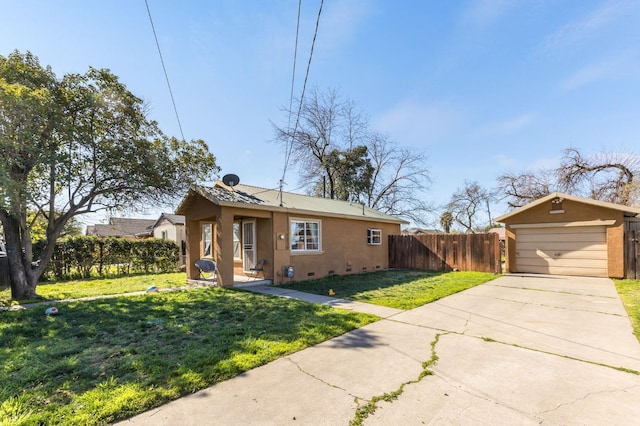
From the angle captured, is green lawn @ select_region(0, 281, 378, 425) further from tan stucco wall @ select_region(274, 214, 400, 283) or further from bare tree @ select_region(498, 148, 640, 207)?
bare tree @ select_region(498, 148, 640, 207)

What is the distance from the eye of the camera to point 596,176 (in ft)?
64.9

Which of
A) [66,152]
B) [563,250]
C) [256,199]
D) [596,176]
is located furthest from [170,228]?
[596,176]

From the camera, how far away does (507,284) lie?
32.2ft

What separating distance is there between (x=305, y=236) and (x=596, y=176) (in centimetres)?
2075

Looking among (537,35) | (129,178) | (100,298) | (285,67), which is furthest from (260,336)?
(537,35)

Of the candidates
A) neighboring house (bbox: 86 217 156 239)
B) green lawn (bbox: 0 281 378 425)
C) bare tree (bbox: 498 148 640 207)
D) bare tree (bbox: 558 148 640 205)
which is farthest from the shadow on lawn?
neighboring house (bbox: 86 217 156 239)

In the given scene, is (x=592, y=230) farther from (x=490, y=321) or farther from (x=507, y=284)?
(x=490, y=321)

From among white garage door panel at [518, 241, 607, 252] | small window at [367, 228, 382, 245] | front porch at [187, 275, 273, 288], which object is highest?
small window at [367, 228, 382, 245]

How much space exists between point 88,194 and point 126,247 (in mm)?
5877

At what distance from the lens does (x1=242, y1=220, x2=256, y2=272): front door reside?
1048 cm

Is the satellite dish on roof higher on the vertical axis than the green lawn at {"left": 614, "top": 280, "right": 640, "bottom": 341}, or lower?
higher

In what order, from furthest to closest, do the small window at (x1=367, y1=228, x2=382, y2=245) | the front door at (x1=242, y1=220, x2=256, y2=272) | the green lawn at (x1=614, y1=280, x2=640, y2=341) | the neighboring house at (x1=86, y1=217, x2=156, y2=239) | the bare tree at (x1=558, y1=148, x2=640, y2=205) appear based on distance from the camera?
the neighboring house at (x1=86, y1=217, x2=156, y2=239)
the bare tree at (x1=558, y1=148, x2=640, y2=205)
the small window at (x1=367, y1=228, x2=382, y2=245)
the front door at (x1=242, y1=220, x2=256, y2=272)
the green lawn at (x1=614, y1=280, x2=640, y2=341)

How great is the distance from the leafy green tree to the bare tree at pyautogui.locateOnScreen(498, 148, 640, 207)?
2324cm

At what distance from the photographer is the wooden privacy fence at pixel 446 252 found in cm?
1290
